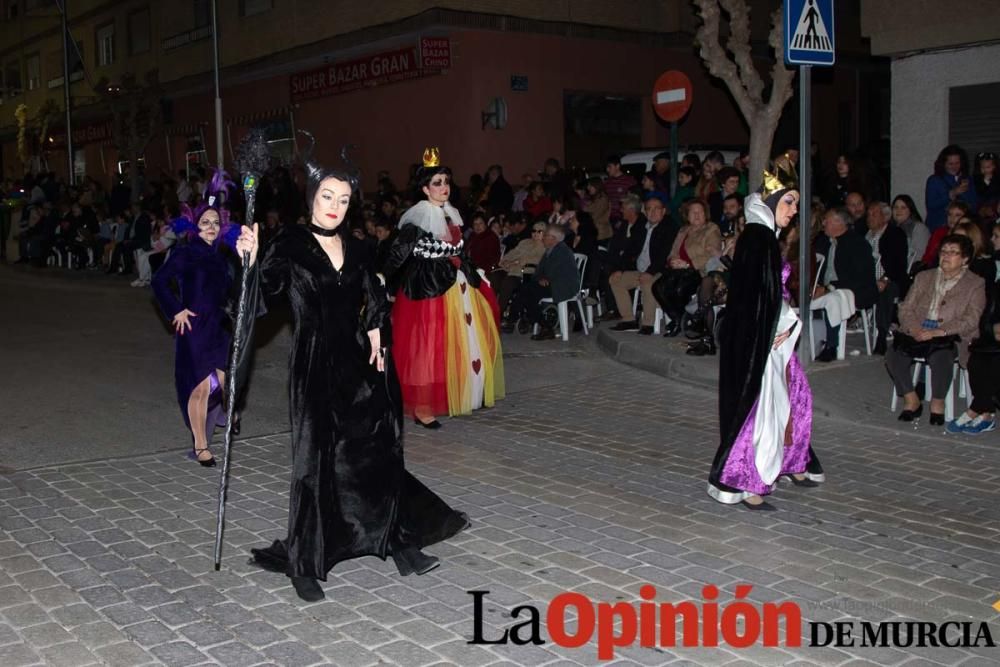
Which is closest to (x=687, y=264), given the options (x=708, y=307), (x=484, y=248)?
(x=708, y=307)

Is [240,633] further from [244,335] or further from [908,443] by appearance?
[908,443]

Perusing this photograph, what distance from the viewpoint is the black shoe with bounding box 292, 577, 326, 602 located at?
511 centimetres

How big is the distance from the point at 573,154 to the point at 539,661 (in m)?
19.7

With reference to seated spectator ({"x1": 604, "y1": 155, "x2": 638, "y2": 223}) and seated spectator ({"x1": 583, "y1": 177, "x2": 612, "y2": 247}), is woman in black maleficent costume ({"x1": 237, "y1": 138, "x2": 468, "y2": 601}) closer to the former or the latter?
seated spectator ({"x1": 583, "y1": 177, "x2": 612, "y2": 247})

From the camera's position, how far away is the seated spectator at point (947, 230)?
10.2 meters

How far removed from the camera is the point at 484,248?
47.9 ft

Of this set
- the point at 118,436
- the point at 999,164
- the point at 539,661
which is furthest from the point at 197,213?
the point at 999,164

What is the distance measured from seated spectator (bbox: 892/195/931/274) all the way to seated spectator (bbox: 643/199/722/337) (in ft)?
6.15

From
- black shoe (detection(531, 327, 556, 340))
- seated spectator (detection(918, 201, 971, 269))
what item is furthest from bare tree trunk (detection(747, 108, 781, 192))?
black shoe (detection(531, 327, 556, 340))

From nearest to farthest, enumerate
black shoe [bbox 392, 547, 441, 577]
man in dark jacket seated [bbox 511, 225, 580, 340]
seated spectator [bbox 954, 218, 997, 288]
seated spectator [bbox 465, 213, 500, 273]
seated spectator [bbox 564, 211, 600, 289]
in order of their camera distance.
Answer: black shoe [bbox 392, 547, 441, 577], seated spectator [bbox 954, 218, 997, 288], man in dark jacket seated [bbox 511, 225, 580, 340], seated spectator [bbox 564, 211, 600, 289], seated spectator [bbox 465, 213, 500, 273]

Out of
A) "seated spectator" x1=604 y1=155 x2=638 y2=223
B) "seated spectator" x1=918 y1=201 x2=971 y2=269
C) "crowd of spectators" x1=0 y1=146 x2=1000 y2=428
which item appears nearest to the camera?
"crowd of spectators" x1=0 y1=146 x2=1000 y2=428

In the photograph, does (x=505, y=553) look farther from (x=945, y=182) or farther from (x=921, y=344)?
(x=945, y=182)

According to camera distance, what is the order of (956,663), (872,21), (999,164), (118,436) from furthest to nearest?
(872,21) → (999,164) → (118,436) → (956,663)

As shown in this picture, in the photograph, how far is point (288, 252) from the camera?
5.25m
